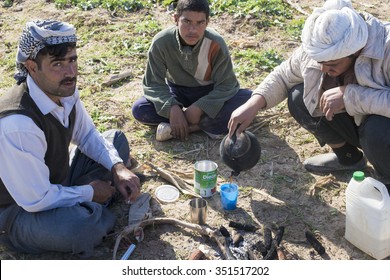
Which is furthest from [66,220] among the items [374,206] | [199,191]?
[374,206]

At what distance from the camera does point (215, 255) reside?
363 cm

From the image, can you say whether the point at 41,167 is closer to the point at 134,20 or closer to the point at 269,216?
the point at 269,216

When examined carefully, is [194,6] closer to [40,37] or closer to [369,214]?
[40,37]

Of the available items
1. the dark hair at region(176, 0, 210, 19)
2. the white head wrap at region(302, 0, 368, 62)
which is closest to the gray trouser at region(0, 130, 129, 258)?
the white head wrap at region(302, 0, 368, 62)

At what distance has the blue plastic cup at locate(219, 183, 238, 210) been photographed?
405cm

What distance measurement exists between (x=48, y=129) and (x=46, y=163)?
282 millimetres

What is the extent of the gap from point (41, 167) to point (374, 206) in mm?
2124

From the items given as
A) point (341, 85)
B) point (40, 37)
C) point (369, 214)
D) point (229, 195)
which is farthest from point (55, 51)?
point (369, 214)

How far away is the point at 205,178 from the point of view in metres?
4.14

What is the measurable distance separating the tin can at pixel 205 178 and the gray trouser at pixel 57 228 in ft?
2.57

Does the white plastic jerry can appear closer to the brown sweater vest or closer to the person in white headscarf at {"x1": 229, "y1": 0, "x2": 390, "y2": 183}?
the person in white headscarf at {"x1": 229, "y1": 0, "x2": 390, "y2": 183}

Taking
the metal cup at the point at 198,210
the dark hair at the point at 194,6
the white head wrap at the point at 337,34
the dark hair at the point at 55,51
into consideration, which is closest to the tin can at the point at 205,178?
the metal cup at the point at 198,210

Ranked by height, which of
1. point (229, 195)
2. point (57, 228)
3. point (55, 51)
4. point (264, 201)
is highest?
point (55, 51)

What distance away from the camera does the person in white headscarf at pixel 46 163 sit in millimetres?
3320
